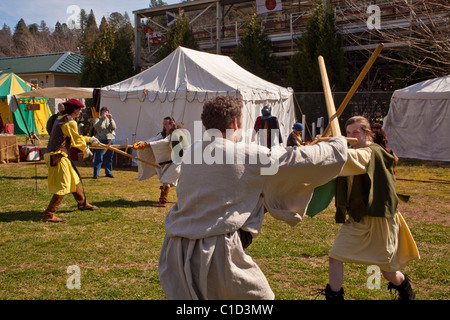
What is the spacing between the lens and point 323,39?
677 inches

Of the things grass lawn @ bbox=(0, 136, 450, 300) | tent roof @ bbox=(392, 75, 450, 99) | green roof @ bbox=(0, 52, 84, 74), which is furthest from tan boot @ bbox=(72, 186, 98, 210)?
green roof @ bbox=(0, 52, 84, 74)

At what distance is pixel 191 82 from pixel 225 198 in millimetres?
10122

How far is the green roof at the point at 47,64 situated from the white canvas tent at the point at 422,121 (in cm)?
2471

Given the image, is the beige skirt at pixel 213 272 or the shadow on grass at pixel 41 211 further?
the shadow on grass at pixel 41 211

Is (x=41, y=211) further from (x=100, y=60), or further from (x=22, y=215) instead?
(x=100, y=60)

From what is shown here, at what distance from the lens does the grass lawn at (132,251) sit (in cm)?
405

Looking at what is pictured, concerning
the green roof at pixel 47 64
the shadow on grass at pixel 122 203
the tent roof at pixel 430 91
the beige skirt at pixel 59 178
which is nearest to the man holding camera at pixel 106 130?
the shadow on grass at pixel 122 203

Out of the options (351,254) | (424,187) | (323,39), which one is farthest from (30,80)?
(351,254)

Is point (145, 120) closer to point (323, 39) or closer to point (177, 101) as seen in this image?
point (177, 101)

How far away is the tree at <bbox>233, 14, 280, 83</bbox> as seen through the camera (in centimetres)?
1948

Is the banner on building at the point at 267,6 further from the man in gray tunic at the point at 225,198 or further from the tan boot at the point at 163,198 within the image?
the man in gray tunic at the point at 225,198

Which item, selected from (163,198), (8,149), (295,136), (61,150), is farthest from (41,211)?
(8,149)

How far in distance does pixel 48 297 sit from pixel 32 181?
6.80m

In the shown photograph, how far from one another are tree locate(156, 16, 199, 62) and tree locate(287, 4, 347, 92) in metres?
5.55
